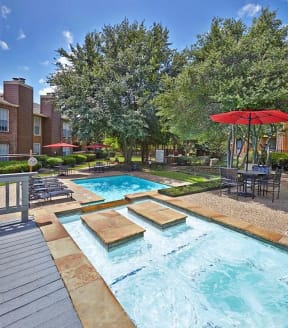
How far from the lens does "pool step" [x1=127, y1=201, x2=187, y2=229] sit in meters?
5.67

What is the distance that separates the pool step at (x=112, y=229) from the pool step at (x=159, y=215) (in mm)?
691

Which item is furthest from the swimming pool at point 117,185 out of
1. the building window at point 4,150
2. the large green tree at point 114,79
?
the building window at point 4,150

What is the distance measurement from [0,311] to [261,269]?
14.6ft

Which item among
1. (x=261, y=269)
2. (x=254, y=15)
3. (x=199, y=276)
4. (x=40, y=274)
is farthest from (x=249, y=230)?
(x=254, y=15)

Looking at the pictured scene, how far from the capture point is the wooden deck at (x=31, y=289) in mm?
2305

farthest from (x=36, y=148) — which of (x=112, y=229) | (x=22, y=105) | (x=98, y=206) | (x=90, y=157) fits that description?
(x=112, y=229)

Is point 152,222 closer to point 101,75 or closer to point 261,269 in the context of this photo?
point 261,269

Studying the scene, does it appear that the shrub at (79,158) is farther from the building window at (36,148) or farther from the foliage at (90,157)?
the building window at (36,148)

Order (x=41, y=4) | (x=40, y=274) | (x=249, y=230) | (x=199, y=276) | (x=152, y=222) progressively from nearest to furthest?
(x=40, y=274) → (x=199, y=276) → (x=249, y=230) → (x=152, y=222) → (x=41, y=4)

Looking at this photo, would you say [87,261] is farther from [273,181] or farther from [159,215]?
[273,181]

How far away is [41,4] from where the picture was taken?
1008 centimetres

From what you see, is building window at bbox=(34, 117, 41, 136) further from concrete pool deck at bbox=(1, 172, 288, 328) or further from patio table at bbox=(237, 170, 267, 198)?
patio table at bbox=(237, 170, 267, 198)

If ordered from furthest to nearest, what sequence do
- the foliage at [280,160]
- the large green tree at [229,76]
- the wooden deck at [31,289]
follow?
the foliage at [280,160], the large green tree at [229,76], the wooden deck at [31,289]

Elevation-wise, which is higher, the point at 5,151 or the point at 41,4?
the point at 41,4
